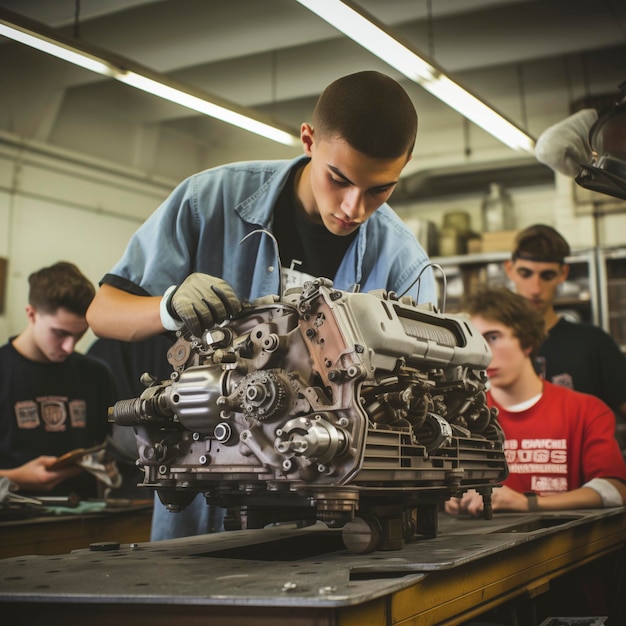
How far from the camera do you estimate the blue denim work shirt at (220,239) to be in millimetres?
2068

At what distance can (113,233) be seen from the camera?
321cm

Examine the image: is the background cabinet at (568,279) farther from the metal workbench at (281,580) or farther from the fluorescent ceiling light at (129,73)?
the metal workbench at (281,580)

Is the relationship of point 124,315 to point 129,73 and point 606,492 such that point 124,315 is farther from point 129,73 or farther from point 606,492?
point 129,73

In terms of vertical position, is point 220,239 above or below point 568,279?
below

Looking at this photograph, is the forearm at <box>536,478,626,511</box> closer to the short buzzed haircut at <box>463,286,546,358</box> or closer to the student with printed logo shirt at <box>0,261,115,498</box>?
the short buzzed haircut at <box>463,286,546,358</box>

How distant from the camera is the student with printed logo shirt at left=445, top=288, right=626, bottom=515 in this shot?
8.70 ft

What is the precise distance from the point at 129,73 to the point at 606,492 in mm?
2679

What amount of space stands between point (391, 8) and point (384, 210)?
3161mm

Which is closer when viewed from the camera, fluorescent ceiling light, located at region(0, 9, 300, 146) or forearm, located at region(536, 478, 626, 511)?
forearm, located at region(536, 478, 626, 511)

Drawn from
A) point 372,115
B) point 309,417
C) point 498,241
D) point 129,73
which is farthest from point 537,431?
point 498,241

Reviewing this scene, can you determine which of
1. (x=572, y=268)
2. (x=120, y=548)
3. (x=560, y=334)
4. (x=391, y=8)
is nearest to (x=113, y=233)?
(x=120, y=548)

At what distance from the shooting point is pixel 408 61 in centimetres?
382

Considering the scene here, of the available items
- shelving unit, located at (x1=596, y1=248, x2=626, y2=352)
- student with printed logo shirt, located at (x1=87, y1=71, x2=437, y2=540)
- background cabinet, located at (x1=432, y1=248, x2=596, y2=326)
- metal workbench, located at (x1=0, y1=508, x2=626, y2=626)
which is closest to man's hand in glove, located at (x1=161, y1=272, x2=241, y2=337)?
student with printed logo shirt, located at (x1=87, y1=71, x2=437, y2=540)

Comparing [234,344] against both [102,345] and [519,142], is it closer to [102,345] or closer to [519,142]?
[102,345]
